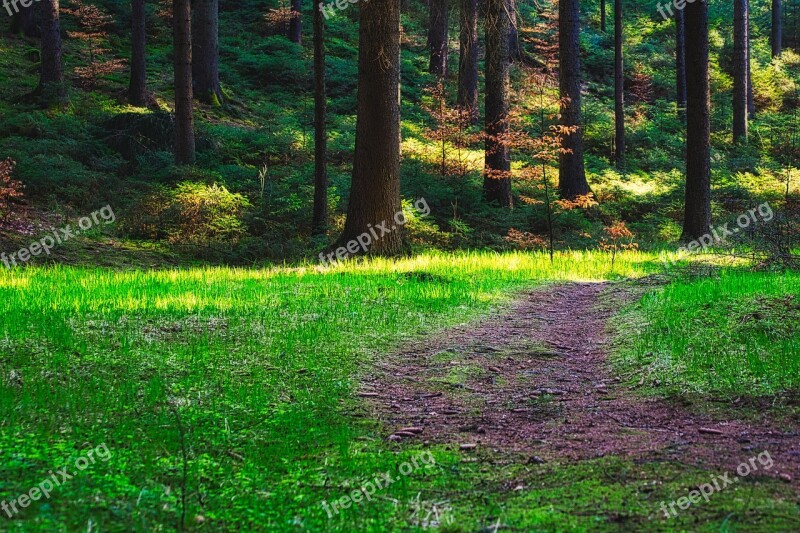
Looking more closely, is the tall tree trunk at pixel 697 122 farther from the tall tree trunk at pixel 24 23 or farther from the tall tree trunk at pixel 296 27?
the tall tree trunk at pixel 24 23

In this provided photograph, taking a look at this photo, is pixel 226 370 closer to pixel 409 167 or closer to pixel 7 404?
pixel 7 404

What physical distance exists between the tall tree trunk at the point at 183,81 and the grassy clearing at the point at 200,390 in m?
8.28

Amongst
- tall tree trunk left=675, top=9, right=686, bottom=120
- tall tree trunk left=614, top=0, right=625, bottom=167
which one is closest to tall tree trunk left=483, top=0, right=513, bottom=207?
tall tree trunk left=614, top=0, right=625, bottom=167

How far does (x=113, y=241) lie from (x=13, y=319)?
8.56 meters

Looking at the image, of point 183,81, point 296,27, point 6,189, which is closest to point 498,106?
point 183,81

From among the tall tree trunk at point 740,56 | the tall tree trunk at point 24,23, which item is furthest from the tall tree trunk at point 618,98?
the tall tree trunk at point 24,23

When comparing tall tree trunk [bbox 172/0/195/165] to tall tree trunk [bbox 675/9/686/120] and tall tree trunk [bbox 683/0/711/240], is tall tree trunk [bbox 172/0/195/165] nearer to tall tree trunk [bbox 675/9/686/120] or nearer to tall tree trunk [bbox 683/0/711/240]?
tall tree trunk [bbox 683/0/711/240]

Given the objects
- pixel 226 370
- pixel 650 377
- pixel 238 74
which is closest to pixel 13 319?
pixel 226 370

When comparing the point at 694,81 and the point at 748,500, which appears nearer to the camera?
the point at 748,500

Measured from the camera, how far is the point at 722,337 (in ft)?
21.2

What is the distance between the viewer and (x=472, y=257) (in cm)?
1359

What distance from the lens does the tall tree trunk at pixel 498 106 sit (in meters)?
17.4

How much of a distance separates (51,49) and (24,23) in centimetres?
869

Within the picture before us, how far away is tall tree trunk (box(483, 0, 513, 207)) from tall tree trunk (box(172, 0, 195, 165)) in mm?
7880
